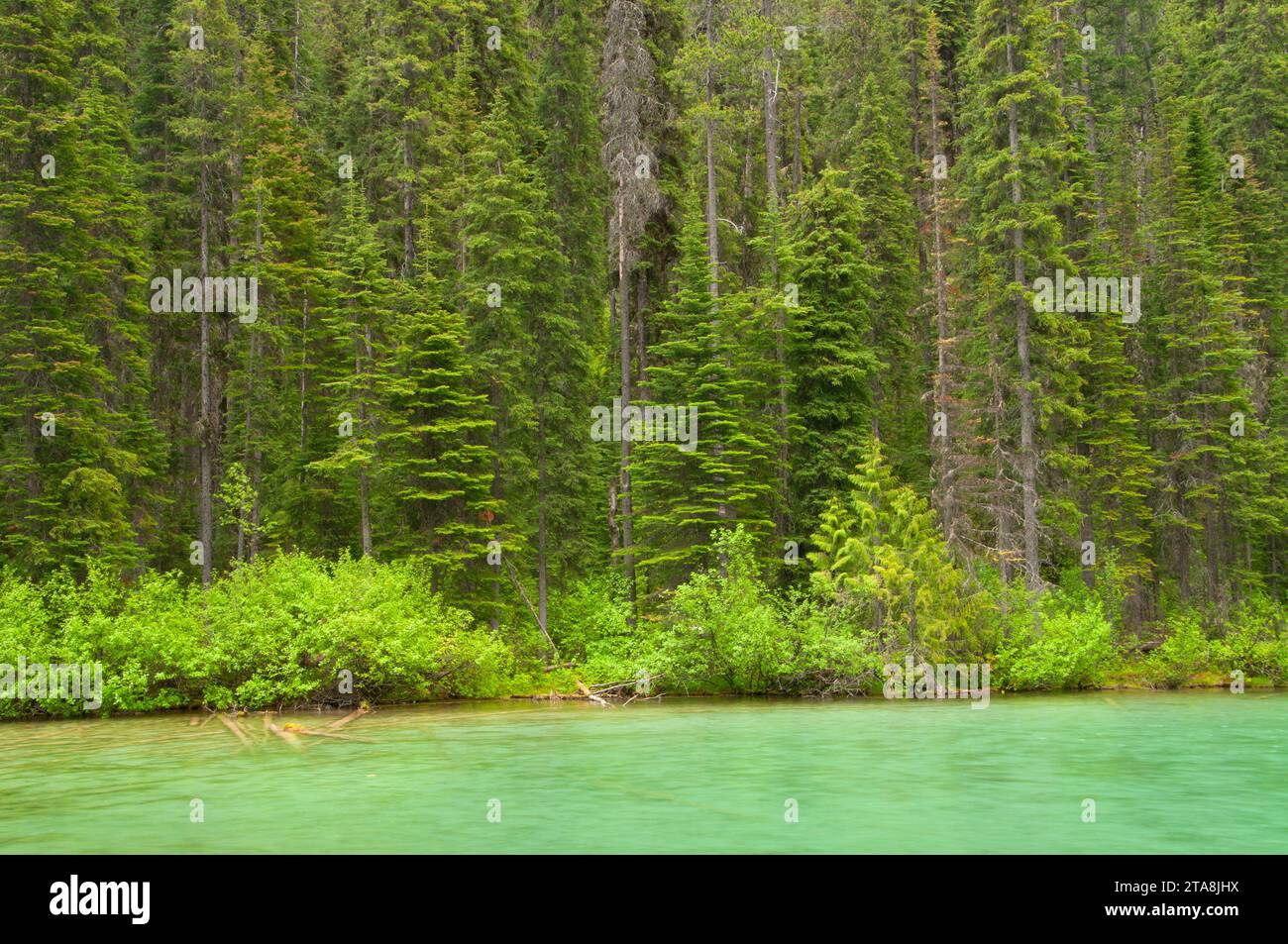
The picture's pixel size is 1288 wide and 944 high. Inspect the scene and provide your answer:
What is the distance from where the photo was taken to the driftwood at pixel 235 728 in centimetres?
2381

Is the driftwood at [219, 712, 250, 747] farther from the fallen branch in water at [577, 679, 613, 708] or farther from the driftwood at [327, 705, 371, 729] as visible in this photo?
the fallen branch in water at [577, 679, 613, 708]

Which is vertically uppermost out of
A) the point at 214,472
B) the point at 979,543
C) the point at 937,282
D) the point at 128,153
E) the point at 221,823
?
the point at 128,153

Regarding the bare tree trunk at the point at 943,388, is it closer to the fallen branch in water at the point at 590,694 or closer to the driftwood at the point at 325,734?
the fallen branch in water at the point at 590,694

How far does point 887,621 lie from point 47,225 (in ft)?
87.4

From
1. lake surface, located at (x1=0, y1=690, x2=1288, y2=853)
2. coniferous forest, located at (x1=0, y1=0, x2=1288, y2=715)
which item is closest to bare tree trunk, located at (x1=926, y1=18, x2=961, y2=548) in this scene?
coniferous forest, located at (x1=0, y1=0, x2=1288, y2=715)

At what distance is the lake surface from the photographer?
1426 centimetres

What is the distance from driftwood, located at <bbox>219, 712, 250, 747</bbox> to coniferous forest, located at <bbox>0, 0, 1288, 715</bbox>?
1128 millimetres

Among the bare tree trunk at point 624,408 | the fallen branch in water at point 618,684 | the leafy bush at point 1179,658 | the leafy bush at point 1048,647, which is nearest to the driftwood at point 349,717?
the fallen branch in water at point 618,684

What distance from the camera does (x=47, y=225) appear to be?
109ft

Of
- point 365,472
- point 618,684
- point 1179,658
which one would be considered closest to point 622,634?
point 618,684

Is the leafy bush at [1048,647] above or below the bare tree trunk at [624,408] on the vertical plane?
below

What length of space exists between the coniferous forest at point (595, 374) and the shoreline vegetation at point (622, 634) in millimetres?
161

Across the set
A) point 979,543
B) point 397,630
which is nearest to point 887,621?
point 979,543
